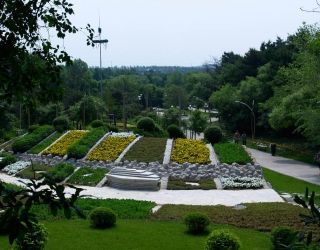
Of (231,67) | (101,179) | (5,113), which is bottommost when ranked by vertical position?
(101,179)

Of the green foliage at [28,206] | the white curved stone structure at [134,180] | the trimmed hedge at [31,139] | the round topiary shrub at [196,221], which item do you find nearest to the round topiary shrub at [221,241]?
the round topiary shrub at [196,221]

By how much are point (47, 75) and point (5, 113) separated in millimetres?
31243

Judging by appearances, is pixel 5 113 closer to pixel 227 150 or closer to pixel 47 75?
pixel 227 150

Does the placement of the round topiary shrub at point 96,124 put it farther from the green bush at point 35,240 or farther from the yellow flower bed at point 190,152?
the green bush at point 35,240

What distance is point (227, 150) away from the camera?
2344cm

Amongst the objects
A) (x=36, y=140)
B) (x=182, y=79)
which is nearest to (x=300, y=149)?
(x=36, y=140)

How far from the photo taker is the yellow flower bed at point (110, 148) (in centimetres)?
2338

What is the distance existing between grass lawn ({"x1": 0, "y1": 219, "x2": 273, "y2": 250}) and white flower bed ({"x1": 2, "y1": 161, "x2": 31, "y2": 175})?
36.6ft

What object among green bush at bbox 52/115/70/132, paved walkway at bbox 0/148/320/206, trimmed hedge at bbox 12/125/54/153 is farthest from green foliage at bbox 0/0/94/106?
green bush at bbox 52/115/70/132

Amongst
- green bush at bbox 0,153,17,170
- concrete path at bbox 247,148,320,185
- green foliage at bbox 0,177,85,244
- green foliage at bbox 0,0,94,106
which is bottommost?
concrete path at bbox 247,148,320,185

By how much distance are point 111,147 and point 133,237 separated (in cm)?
1402

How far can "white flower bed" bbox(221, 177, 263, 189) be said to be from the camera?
62.1 feet

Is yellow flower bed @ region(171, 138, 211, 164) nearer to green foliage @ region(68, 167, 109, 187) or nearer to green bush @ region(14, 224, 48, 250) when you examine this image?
green foliage @ region(68, 167, 109, 187)

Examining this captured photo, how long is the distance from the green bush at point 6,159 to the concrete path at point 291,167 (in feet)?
A: 48.1
